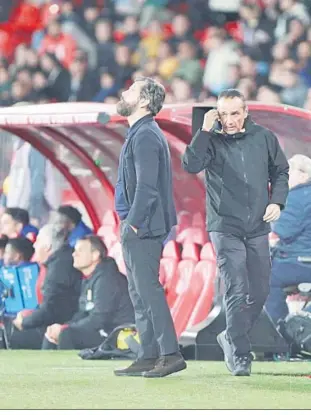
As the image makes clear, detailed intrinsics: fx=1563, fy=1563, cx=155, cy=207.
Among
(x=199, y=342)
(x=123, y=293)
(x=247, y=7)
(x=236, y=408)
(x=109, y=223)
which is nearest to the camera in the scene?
(x=236, y=408)

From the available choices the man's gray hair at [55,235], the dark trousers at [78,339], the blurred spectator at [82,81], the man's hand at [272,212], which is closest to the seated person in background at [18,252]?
the man's gray hair at [55,235]

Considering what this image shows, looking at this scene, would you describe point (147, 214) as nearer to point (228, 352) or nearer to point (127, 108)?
point (127, 108)

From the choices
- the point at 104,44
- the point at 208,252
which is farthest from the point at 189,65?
the point at 208,252

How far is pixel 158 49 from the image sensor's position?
20453mm

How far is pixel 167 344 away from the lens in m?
9.75

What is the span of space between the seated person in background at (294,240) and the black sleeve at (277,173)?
2.05m

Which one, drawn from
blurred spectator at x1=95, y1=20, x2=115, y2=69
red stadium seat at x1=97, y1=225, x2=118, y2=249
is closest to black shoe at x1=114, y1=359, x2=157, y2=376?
red stadium seat at x1=97, y1=225, x2=118, y2=249

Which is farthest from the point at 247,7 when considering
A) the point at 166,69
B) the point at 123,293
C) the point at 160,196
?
the point at 160,196

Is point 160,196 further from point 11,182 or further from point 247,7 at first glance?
point 247,7

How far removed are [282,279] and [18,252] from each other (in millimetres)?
2887

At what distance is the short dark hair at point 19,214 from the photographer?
574 inches

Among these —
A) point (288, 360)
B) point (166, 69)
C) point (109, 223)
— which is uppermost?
point (166, 69)

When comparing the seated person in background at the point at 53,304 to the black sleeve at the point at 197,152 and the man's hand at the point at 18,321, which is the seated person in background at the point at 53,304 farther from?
the black sleeve at the point at 197,152

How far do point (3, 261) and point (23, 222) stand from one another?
0.57 metres
